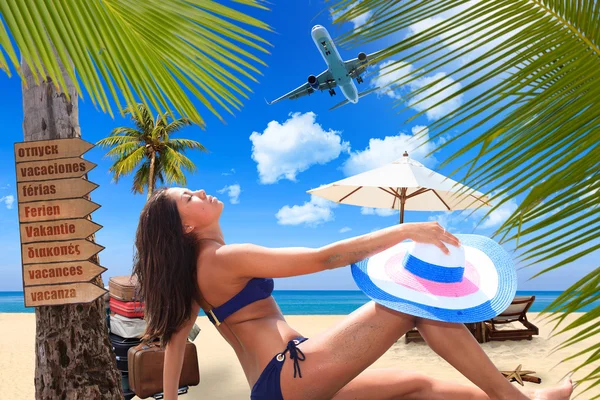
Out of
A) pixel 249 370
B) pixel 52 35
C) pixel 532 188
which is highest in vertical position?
pixel 52 35

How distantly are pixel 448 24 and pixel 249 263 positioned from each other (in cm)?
150

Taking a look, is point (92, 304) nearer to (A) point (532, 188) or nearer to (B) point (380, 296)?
(B) point (380, 296)

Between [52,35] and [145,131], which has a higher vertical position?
[145,131]

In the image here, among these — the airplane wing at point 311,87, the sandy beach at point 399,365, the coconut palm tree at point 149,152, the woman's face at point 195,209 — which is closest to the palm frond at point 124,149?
the coconut palm tree at point 149,152

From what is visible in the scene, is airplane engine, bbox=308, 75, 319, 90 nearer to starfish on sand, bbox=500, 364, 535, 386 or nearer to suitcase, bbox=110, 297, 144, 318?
starfish on sand, bbox=500, 364, 535, 386

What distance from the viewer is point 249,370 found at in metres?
2.23

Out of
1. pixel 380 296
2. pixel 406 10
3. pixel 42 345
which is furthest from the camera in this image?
pixel 42 345

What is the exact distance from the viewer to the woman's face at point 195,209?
2.39 m

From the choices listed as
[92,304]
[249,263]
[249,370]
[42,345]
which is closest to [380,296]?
[249,263]

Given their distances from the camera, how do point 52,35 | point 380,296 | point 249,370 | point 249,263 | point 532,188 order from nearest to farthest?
point 532,188 → point 52,35 → point 380,296 → point 249,263 → point 249,370

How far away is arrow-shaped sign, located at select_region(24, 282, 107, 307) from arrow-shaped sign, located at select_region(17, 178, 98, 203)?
0.61 meters

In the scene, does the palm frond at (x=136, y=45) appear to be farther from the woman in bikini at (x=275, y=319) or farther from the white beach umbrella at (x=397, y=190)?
the white beach umbrella at (x=397, y=190)

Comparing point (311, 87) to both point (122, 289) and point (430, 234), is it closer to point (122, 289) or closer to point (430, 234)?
point (122, 289)

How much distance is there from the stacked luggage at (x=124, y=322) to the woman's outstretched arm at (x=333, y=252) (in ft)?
8.05
